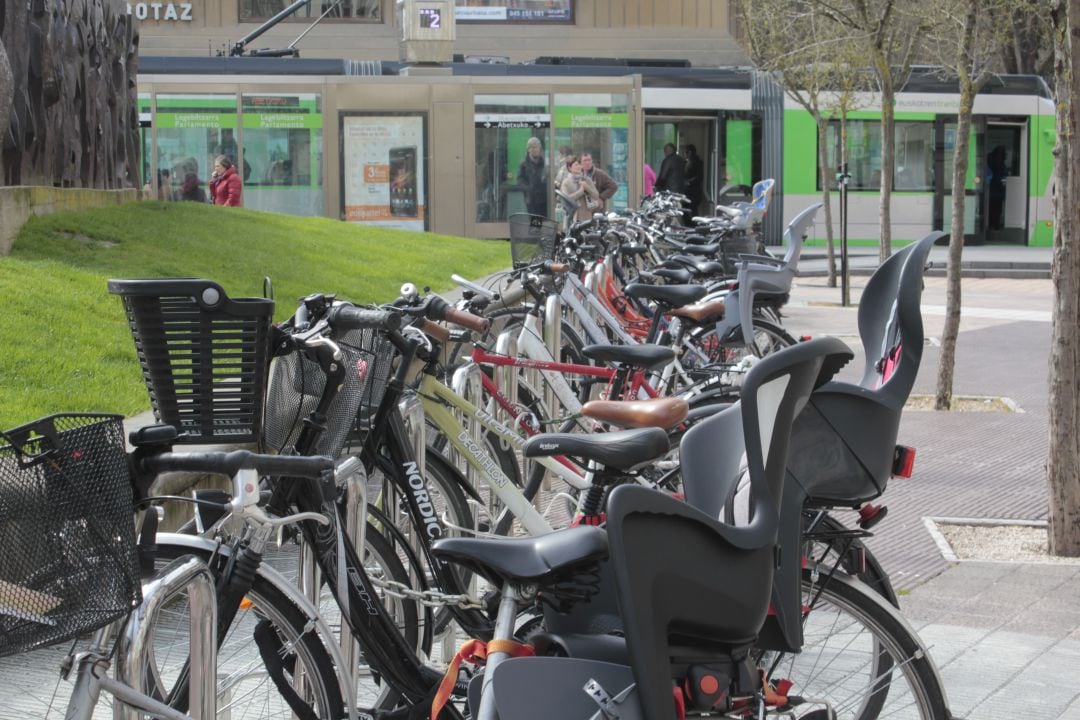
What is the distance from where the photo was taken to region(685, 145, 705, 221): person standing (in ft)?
81.0

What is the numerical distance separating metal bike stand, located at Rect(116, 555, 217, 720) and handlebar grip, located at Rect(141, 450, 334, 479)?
173 mm

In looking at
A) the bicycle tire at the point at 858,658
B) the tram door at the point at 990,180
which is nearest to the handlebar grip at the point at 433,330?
the bicycle tire at the point at 858,658

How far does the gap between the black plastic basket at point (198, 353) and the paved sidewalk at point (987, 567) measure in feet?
7.58

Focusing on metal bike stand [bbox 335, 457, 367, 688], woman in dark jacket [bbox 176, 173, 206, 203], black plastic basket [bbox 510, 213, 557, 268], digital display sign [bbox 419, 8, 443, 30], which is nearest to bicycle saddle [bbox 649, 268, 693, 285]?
black plastic basket [bbox 510, 213, 557, 268]

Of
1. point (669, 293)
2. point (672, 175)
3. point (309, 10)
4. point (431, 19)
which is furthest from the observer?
point (309, 10)

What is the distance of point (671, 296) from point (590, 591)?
4.59 m

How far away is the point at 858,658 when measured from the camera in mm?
3303

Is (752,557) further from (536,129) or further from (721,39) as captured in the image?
(721,39)

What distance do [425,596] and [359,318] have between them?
0.73 meters

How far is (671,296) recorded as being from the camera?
700 cm

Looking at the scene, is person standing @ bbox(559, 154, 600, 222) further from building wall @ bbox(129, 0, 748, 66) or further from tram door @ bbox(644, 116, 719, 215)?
building wall @ bbox(129, 0, 748, 66)

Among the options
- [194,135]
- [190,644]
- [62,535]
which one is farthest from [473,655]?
[194,135]

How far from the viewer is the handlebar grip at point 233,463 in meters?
2.44

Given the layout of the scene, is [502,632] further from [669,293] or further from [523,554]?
[669,293]
